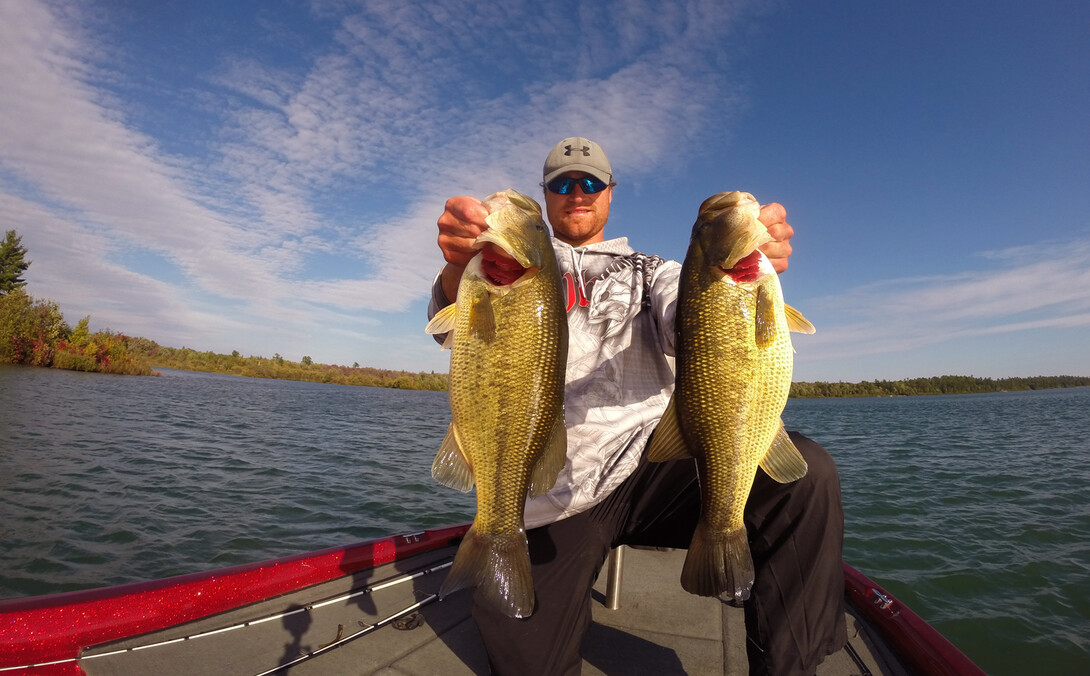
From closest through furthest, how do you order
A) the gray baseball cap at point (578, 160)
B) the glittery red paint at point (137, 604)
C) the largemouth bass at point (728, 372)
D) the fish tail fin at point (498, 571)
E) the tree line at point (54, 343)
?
the fish tail fin at point (498, 571) → the largemouth bass at point (728, 372) → the glittery red paint at point (137, 604) → the gray baseball cap at point (578, 160) → the tree line at point (54, 343)

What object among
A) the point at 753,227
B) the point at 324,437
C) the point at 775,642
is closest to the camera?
the point at 753,227

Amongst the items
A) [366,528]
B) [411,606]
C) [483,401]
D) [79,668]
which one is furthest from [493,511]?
[366,528]

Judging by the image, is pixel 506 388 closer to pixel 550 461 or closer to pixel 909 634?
pixel 550 461

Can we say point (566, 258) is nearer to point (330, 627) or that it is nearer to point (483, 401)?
point (483, 401)

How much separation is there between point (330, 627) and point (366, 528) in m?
6.80

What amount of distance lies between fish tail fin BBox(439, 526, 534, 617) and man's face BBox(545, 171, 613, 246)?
219 centimetres

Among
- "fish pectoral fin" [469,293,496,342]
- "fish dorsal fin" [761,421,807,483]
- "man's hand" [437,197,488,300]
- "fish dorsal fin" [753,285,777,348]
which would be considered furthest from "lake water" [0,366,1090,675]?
"man's hand" [437,197,488,300]

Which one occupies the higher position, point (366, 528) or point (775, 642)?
point (775, 642)

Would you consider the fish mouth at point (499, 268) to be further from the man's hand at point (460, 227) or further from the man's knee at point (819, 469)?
the man's knee at point (819, 469)

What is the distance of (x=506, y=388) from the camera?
2.45 meters

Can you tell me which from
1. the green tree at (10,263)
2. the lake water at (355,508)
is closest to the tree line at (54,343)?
the green tree at (10,263)

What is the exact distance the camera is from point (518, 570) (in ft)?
8.15

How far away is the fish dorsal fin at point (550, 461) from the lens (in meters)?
2.53

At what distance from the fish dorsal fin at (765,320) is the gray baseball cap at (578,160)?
1.65m
